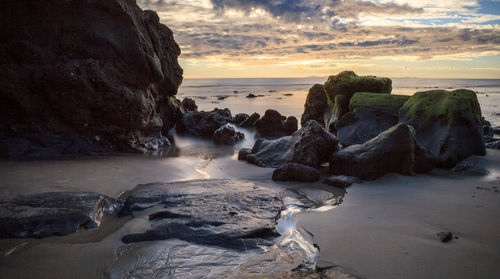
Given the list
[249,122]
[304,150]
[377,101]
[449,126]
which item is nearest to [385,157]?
[304,150]

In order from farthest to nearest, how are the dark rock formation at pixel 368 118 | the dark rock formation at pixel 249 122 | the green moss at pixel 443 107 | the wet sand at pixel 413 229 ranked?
the dark rock formation at pixel 249 122, the dark rock formation at pixel 368 118, the green moss at pixel 443 107, the wet sand at pixel 413 229

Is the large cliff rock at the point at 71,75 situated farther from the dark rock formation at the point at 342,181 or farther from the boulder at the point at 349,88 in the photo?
the boulder at the point at 349,88

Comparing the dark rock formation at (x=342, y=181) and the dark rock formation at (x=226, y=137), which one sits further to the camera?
the dark rock formation at (x=226, y=137)

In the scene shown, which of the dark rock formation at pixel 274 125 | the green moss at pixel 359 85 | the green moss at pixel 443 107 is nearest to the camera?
the green moss at pixel 443 107

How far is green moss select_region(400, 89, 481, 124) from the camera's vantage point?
27.1ft

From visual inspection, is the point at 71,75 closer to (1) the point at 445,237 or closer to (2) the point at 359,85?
(1) the point at 445,237

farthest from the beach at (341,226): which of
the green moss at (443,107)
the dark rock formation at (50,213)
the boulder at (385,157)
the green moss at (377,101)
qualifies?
the green moss at (377,101)

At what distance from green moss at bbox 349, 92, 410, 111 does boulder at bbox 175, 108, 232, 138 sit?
18.6 ft

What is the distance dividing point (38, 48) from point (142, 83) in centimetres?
257

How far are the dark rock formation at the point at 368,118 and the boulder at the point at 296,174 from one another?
4.07 m

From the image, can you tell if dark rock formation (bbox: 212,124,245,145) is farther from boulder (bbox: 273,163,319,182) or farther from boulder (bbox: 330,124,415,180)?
boulder (bbox: 330,124,415,180)

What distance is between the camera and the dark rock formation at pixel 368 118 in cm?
1012

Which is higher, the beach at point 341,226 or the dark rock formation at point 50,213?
the dark rock formation at point 50,213

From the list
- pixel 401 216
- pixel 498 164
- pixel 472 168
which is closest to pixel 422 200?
pixel 401 216
